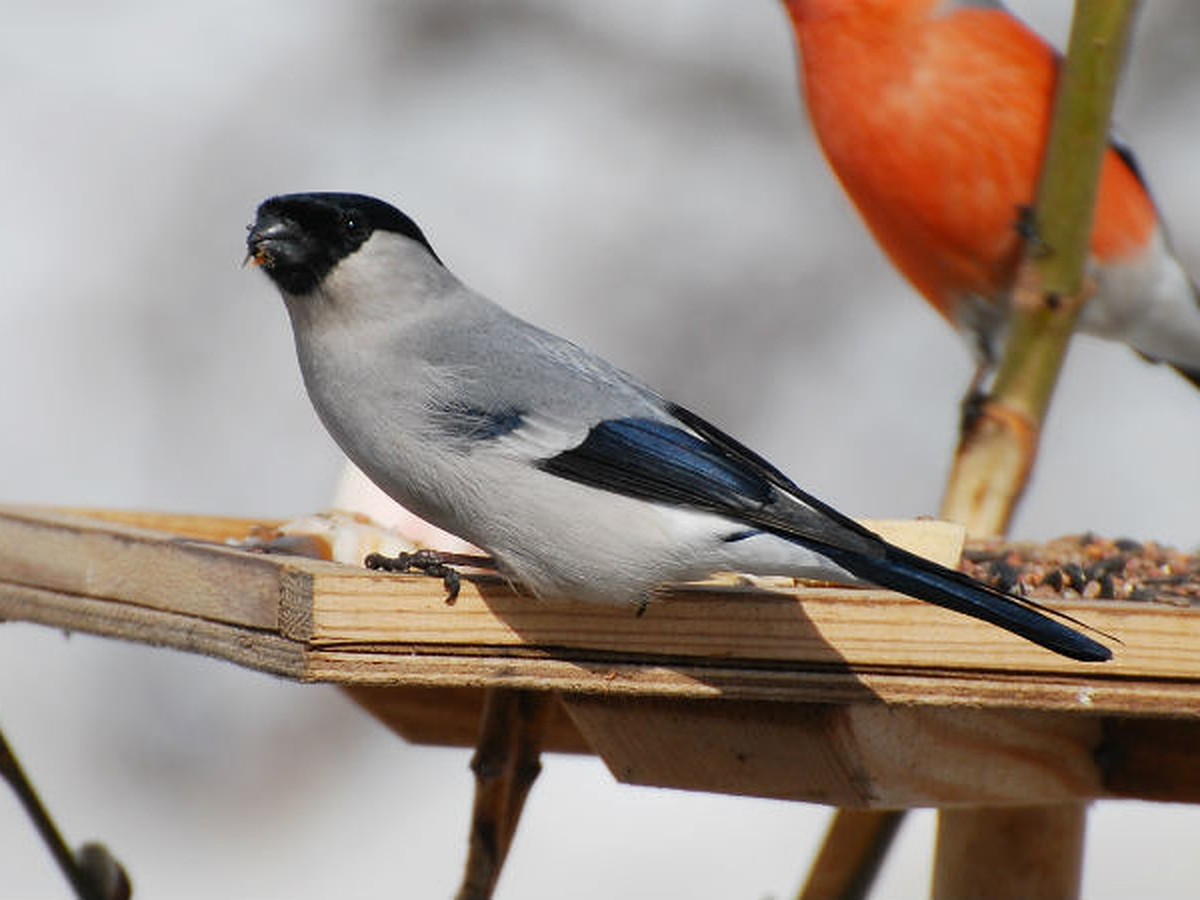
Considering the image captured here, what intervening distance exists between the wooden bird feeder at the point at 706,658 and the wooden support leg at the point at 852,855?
1.63 feet

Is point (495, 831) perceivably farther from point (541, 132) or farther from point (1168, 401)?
point (1168, 401)

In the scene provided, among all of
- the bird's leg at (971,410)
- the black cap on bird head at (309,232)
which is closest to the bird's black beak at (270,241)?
the black cap on bird head at (309,232)

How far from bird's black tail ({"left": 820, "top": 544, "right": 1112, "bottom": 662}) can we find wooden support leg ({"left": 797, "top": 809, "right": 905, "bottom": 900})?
0.84 metres

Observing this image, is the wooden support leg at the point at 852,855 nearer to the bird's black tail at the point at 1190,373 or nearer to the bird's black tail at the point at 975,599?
the bird's black tail at the point at 975,599

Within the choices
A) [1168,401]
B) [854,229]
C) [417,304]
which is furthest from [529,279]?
[417,304]

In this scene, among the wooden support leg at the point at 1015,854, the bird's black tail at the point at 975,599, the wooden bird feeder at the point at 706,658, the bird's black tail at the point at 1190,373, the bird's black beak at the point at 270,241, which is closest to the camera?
the bird's black tail at the point at 975,599

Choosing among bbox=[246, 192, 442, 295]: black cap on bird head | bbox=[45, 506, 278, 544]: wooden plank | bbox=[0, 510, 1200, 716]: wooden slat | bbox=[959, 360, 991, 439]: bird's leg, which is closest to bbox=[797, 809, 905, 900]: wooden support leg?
bbox=[959, 360, 991, 439]: bird's leg

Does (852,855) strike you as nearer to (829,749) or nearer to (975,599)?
(829,749)

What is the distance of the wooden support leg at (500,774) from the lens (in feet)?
8.48

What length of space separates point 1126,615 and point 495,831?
83cm

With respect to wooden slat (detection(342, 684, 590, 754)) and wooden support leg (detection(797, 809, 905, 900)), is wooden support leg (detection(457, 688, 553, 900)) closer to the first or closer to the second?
wooden slat (detection(342, 684, 590, 754))

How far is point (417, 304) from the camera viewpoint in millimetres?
2568

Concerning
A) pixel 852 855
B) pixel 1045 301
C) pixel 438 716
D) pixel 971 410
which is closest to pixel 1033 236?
pixel 1045 301

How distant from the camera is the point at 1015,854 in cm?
283
